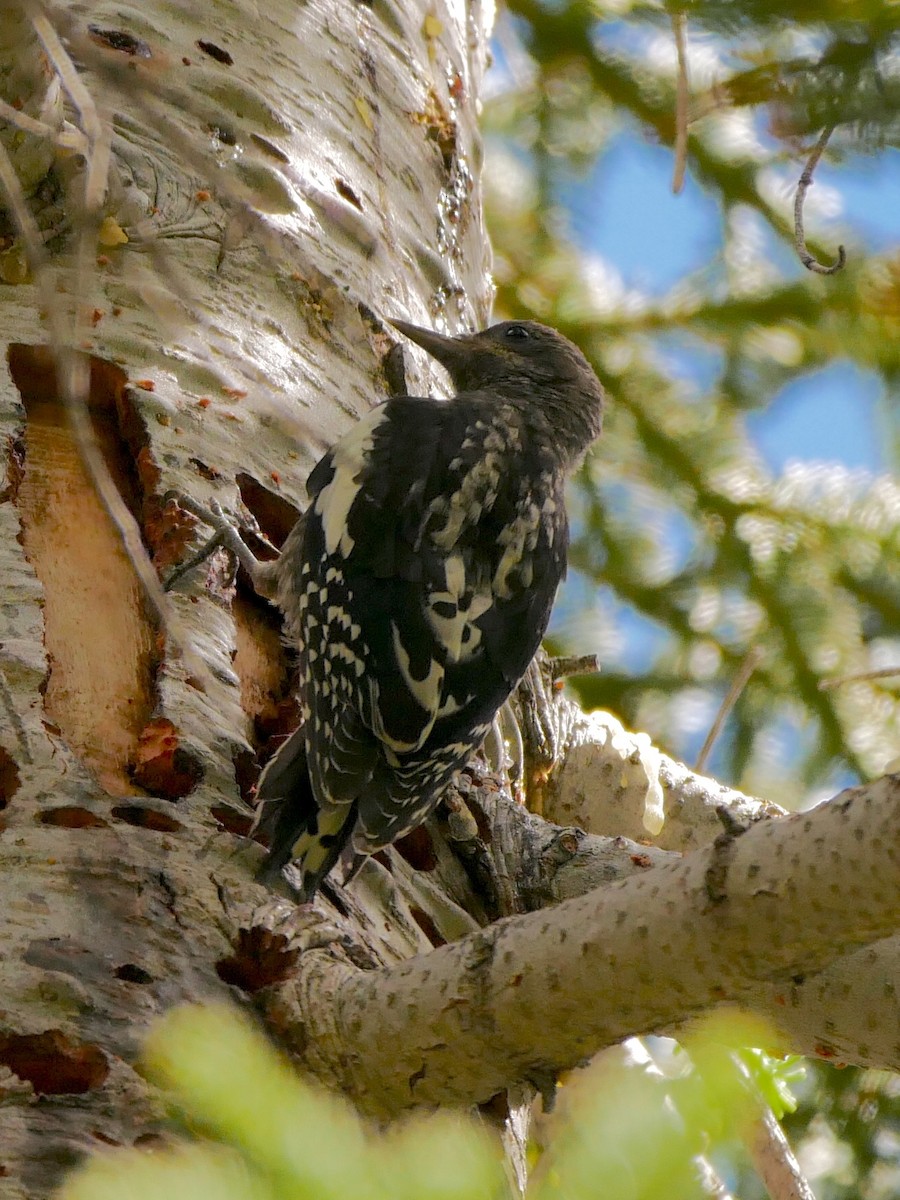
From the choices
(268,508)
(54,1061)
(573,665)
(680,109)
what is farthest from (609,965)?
(573,665)

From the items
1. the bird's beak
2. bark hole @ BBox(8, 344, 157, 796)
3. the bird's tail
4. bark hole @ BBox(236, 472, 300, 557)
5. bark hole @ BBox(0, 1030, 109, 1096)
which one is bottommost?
bark hole @ BBox(0, 1030, 109, 1096)

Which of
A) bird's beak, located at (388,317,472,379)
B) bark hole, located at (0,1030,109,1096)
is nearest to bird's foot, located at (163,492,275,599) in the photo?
bird's beak, located at (388,317,472,379)

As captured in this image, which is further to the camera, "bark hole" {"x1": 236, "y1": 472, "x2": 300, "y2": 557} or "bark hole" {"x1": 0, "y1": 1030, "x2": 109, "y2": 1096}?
"bark hole" {"x1": 236, "y1": 472, "x2": 300, "y2": 557}

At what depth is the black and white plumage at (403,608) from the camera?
218cm

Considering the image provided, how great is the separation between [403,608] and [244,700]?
0.31 metres

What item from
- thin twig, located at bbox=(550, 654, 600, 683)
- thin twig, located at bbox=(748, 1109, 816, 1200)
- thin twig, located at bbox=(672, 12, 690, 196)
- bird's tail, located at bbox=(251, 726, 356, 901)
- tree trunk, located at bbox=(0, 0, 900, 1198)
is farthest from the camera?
thin twig, located at bbox=(550, 654, 600, 683)

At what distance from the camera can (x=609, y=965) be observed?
1380mm

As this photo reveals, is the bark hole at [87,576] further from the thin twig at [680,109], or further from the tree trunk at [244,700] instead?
the thin twig at [680,109]

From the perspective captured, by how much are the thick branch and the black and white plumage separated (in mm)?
393

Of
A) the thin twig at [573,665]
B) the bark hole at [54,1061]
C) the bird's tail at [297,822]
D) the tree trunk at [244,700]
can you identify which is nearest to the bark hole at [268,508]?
the tree trunk at [244,700]

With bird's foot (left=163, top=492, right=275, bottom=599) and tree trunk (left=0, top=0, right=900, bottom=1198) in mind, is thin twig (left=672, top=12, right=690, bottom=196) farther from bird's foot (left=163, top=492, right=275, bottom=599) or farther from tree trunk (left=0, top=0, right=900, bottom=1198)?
bird's foot (left=163, top=492, right=275, bottom=599)

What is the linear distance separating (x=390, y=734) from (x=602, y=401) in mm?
1504

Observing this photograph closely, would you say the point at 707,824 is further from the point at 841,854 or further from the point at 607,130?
the point at 607,130

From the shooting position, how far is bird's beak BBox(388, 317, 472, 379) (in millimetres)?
2916
